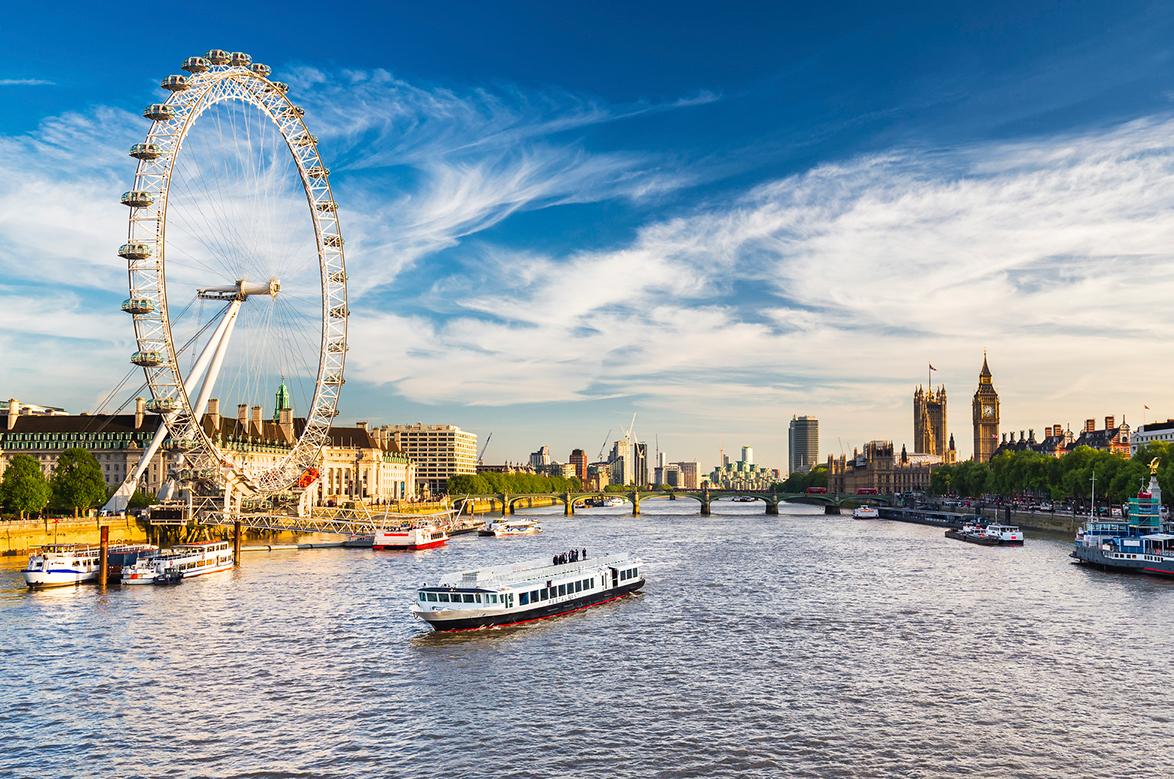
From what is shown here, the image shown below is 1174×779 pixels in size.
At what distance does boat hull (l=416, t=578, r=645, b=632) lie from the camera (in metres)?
61.2

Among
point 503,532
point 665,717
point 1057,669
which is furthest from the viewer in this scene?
point 503,532

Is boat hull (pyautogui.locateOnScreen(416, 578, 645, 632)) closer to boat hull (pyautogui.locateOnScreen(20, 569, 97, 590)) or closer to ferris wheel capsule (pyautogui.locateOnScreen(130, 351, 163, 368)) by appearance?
boat hull (pyautogui.locateOnScreen(20, 569, 97, 590))

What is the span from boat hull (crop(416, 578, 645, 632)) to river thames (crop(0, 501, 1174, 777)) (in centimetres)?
96

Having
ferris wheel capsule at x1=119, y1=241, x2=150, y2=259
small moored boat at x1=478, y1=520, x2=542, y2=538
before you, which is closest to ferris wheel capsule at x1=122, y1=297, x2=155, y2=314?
ferris wheel capsule at x1=119, y1=241, x2=150, y2=259

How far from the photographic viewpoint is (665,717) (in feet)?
136

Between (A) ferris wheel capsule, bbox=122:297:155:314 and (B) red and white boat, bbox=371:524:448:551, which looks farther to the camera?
(B) red and white boat, bbox=371:524:448:551

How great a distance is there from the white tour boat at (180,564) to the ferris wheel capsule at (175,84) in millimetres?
41607

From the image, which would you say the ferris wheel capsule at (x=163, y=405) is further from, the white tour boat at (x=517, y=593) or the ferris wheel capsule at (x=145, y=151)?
the white tour boat at (x=517, y=593)

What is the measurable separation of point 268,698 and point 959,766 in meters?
27.0

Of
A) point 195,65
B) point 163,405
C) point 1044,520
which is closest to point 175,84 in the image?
point 195,65

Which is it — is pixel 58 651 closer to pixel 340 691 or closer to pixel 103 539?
pixel 340 691

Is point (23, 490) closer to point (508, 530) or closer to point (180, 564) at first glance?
point (180, 564)

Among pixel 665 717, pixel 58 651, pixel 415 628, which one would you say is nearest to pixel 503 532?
pixel 415 628

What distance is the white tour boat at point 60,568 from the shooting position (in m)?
76.2
